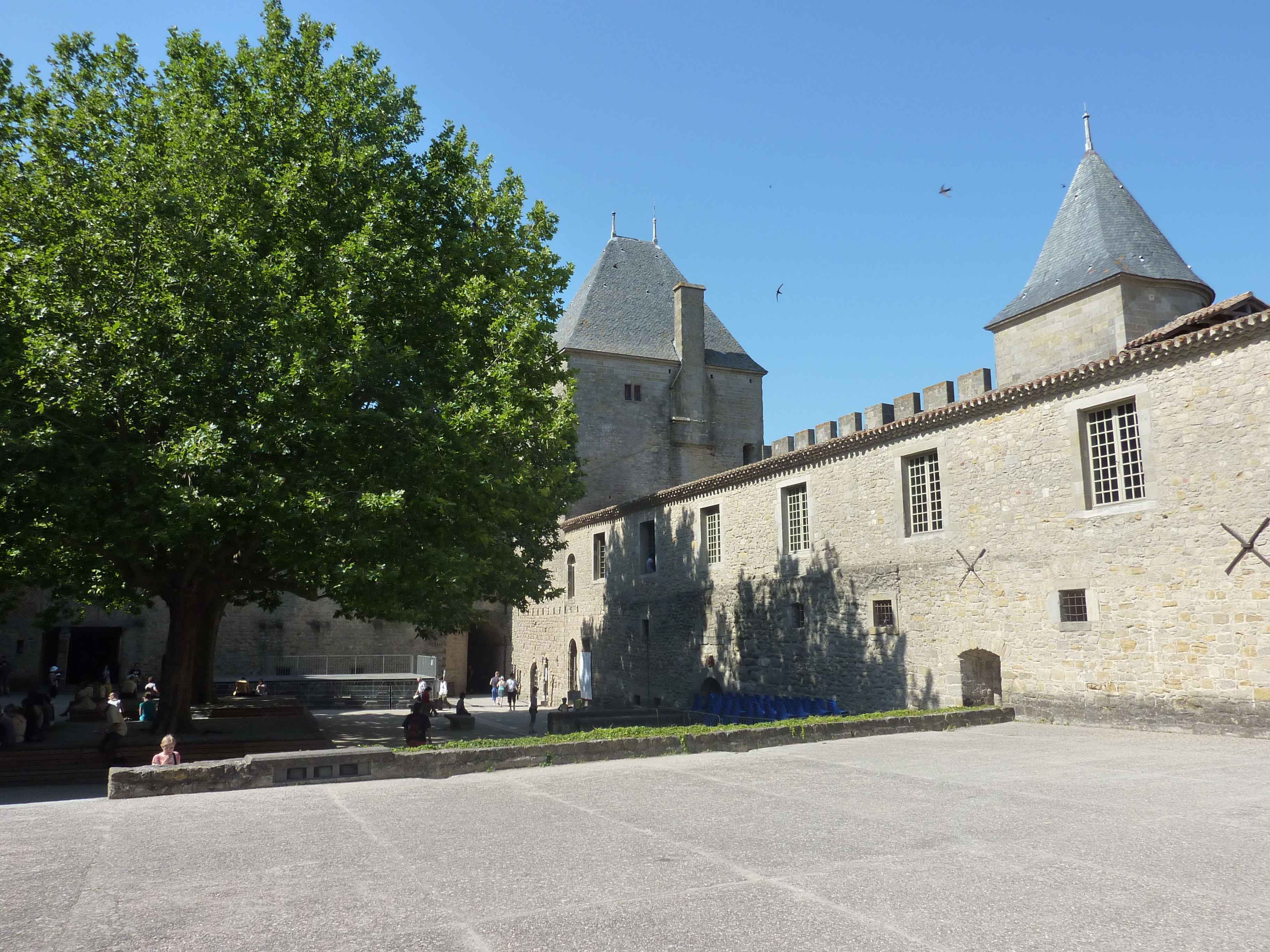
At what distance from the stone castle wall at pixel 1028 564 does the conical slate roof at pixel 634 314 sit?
1266 cm

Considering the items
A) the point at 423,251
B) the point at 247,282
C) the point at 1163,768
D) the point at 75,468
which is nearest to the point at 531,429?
the point at 423,251

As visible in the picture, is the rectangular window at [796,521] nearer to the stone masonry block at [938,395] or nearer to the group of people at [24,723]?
the stone masonry block at [938,395]

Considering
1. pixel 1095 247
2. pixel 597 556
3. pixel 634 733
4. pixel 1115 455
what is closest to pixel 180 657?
pixel 634 733

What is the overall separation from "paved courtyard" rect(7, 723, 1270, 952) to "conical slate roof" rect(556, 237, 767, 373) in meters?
27.1

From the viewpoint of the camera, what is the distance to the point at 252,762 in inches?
368

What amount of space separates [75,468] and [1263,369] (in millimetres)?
16490

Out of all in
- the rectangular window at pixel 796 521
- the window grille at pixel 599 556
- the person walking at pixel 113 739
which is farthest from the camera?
the window grille at pixel 599 556

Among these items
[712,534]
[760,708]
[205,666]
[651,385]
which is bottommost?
[760,708]

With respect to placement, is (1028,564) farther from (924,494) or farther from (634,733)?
(634,733)

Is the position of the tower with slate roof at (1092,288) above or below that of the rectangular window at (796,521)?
above

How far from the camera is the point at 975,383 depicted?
69.7 ft

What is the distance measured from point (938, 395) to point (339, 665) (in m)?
24.1

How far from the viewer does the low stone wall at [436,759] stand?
8.97m

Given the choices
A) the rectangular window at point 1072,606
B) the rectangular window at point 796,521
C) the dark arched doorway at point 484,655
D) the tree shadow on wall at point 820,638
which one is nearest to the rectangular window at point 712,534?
the tree shadow on wall at point 820,638
